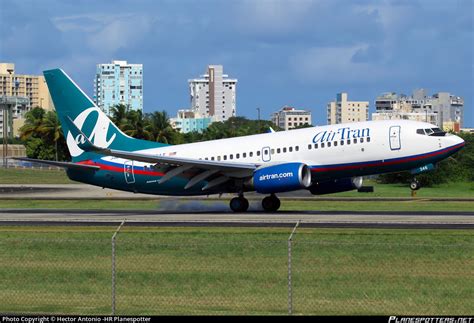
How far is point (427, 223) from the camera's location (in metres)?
38.6

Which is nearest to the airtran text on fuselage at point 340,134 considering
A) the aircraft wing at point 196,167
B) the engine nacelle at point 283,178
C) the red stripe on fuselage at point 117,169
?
the engine nacelle at point 283,178

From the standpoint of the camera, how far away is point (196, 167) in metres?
47.9

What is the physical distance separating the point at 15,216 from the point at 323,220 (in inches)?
647

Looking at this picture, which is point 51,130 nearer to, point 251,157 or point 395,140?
point 251,157

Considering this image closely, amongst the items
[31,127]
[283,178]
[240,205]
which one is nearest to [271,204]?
[240,205]

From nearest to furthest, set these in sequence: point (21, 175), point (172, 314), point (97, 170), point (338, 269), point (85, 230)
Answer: point (172, 314)
point (338, 269)
point (85, 230)
point (97, 170)
point (21, 175)

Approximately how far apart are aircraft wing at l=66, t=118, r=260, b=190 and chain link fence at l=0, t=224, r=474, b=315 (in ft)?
40.9

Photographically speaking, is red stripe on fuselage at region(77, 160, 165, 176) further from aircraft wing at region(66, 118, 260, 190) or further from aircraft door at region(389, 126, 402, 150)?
aircraft door at region(389, 126, 402, 150)

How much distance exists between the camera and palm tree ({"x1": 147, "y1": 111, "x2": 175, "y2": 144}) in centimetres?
15262

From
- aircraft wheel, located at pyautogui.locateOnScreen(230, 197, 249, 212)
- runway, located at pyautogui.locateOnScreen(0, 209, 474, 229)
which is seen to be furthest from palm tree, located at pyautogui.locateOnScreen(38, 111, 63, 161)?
aircraft wheel, located at pyautogui.locateOnScreen(230, 197, 249, 212)

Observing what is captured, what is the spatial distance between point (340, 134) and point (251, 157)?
5.06 m

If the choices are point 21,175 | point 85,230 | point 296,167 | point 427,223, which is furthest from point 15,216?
point 21,175

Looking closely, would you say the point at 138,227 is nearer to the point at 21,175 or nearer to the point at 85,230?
the point at 85,230

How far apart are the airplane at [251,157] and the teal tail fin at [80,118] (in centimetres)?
6
